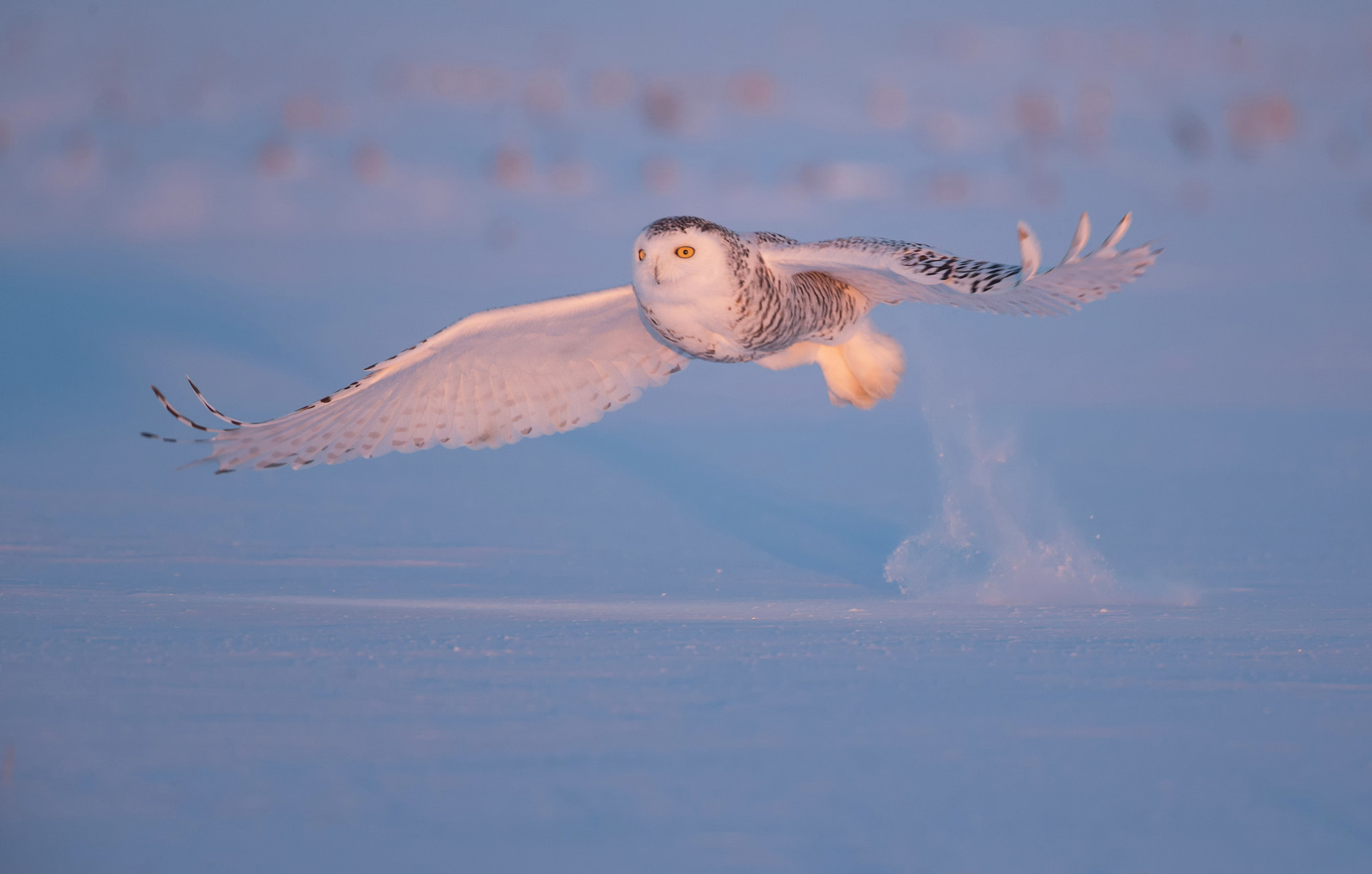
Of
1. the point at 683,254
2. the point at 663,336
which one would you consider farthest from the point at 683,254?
the point at 663,336

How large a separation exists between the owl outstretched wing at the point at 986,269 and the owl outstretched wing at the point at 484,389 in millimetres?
1069

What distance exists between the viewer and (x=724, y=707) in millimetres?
4770

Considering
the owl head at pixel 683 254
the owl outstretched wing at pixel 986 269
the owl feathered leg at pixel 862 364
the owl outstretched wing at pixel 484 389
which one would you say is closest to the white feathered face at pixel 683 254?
the owl head at pixel 683 254

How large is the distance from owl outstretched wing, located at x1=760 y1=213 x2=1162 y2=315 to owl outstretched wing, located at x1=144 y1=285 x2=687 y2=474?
1069mm

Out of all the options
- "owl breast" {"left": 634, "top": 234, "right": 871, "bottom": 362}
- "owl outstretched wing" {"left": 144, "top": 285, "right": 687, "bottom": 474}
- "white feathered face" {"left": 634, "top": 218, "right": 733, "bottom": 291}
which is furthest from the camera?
"owl outstretched wing" {"left": 144, "top": 285, "right": 687, "bottom": 474}

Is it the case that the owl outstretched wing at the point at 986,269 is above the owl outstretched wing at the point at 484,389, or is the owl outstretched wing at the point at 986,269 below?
above

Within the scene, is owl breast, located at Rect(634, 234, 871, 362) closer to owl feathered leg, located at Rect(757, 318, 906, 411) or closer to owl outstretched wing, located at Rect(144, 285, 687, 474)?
owl feathered leg, located at Rect(757, 318, 906, 411)

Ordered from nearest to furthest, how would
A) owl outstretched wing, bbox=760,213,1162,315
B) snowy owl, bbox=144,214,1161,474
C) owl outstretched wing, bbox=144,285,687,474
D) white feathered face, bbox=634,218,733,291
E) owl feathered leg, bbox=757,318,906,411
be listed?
owl outstretched wing, bbox=760,213,1162,315
snowy owl, bbox=144,214,1161,474
white feathered face, bbox=634,218,733,291
owl outstretched wing, bbox=144,285,687,474
owl feathered leg, bbox=757,318,906,411

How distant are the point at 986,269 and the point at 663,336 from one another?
1.50 metres

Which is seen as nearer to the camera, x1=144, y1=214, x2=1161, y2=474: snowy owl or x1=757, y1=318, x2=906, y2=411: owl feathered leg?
x1=144, y1=214, x2=1161, y2=474: snowy owl

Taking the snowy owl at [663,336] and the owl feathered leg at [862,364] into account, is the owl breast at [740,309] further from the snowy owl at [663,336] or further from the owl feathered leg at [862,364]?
the owl feathered leg at [862,364]

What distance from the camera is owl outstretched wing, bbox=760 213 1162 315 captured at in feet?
14.8

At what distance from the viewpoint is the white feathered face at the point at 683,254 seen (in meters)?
5.07

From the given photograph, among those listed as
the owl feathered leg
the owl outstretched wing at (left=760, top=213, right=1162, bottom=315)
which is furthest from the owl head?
the owl feathered leg
